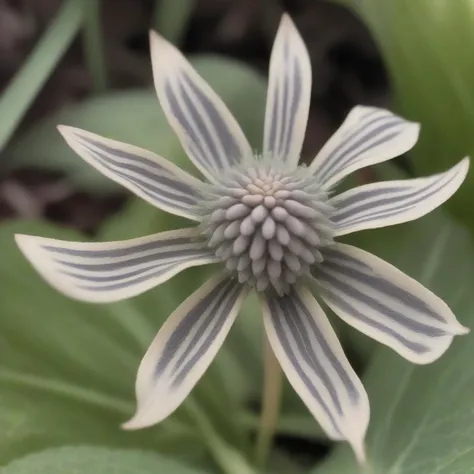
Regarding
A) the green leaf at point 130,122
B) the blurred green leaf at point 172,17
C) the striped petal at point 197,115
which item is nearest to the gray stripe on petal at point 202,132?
the striped petal at point 197,115

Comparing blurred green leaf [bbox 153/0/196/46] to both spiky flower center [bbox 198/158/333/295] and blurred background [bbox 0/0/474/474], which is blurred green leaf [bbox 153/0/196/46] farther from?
spiky flower center [bbox 198/158/333/295]

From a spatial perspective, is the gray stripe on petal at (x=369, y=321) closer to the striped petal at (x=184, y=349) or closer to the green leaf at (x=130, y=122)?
the striped petal at (x=184, y=349)

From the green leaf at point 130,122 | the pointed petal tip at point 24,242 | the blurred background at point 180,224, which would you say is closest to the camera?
the pointed petal tip at point 24,242

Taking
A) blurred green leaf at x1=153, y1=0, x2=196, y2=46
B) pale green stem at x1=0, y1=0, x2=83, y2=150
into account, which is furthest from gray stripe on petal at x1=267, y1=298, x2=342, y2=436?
blurred green leaf at x1=153, y1=0, x2=196, y2=46

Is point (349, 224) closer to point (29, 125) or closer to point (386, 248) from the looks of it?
point (386, 248)

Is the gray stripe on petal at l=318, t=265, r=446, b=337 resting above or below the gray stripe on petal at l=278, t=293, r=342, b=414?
above

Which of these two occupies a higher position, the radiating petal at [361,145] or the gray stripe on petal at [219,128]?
the radiating petal at [361,145]

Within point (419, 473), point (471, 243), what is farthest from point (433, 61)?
point (419, 473)

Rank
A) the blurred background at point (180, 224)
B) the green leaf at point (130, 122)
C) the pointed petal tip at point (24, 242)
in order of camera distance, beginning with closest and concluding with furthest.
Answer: the pointed petal tip at point (24, 242)
the blurred background at point (180, 224)
the green leaf at point (130, 122)
